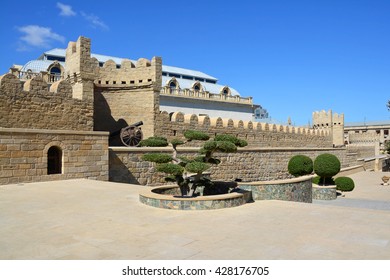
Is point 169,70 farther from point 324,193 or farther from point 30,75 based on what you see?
point 324,193

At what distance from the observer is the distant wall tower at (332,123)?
4116cm

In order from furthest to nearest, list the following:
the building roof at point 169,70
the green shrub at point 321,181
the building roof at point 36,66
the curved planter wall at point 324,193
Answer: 1. the building roof at point 169,70
2. the building roof at point 36,66
3. the green shrub at point 321,181
4. the curved planter wall at point 324,193

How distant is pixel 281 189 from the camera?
11.6 metres

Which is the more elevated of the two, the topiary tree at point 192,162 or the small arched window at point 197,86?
the small arched window at point 197,86

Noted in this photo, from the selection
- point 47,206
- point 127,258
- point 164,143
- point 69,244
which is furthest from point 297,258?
point 164,143

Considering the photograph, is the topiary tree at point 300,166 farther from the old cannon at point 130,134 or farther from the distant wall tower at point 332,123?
the distant wall tower at point 332,123

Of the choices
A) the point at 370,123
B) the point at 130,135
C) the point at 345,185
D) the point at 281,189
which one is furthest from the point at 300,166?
the point at 370,123

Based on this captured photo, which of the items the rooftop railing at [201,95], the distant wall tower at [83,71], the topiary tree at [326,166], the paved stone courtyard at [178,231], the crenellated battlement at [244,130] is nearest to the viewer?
the paved stone courtyard at [178,231]

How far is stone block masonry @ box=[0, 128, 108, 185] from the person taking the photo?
33.4ft

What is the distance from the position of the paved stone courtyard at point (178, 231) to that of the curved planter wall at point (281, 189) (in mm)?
1939

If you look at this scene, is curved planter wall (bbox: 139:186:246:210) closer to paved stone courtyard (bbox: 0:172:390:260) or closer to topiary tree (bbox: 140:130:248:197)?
paved stone courtyard (bbox: 0:172:390:260)

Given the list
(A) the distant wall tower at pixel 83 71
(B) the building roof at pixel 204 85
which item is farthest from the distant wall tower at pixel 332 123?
(A) the distant wall tower at pixel 83 71

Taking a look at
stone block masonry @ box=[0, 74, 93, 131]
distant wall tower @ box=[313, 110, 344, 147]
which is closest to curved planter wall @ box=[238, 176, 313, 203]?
stone block masonry @ box=[0, 74, 93, 131]

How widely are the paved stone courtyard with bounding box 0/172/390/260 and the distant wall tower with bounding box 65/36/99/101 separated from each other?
8.31m
